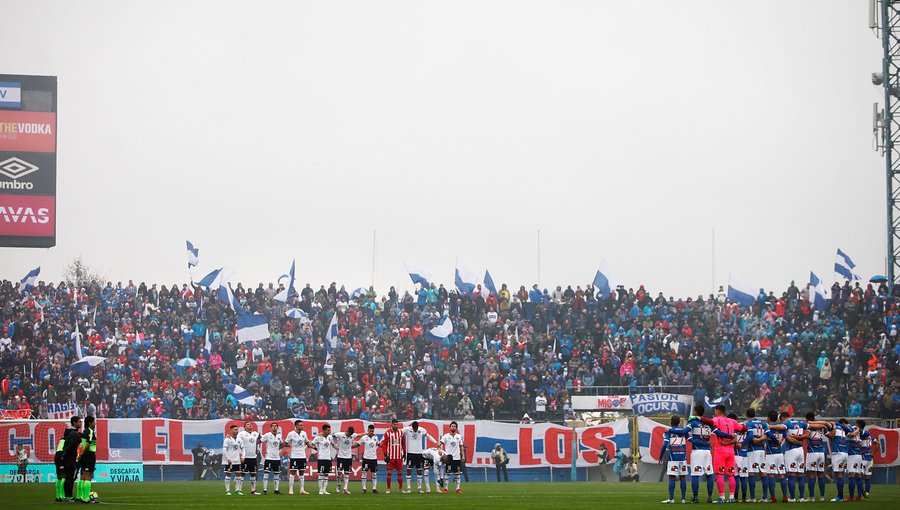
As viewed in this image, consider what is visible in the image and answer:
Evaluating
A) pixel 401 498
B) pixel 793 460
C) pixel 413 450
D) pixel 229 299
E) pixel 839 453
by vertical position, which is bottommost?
pixel 401 498

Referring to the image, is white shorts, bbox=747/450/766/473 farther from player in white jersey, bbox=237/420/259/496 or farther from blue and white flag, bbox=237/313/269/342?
blue and white flag, bbox=237/313/269/342

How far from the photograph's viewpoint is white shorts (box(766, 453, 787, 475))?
33312 millimetres

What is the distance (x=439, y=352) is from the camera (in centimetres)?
5859

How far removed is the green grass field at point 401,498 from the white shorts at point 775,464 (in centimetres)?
149

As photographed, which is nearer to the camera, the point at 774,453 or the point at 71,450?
the point at 71,450

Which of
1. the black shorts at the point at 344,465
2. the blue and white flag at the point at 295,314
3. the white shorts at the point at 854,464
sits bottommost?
the black shorts at the point at 344,465

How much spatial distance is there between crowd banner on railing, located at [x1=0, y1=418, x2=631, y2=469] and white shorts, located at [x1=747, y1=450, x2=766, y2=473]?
56.8 ft

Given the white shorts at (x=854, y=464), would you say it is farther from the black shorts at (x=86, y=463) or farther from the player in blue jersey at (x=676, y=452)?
the black shorts at (x=86, y=463)

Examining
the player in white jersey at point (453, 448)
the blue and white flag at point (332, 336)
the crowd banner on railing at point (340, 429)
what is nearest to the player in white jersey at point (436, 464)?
the player in white jersey at point (453, 448)

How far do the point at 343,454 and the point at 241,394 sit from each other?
49.0 feet

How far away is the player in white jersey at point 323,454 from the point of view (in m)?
40.8

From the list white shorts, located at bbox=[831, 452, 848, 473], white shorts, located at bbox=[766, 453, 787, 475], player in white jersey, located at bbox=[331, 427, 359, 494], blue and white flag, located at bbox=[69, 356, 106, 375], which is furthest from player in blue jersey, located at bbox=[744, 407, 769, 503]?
blue and white flag, located at bbox=[69, 356, 106, 375]

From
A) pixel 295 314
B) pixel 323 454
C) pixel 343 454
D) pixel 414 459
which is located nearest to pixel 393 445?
pixel 414 459

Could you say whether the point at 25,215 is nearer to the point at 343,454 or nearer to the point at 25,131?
the point at 25,131
